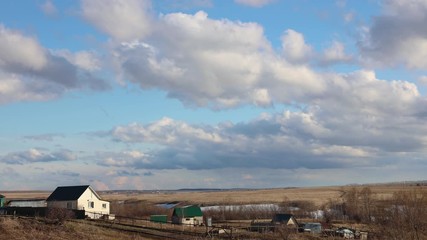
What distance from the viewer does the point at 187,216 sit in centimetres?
8181

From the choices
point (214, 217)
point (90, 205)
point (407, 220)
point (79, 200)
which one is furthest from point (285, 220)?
point (407, 220)

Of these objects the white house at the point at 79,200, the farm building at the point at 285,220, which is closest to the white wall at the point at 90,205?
the white house at the point at 79,200

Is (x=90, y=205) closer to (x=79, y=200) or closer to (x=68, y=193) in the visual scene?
(x=79, y=200)

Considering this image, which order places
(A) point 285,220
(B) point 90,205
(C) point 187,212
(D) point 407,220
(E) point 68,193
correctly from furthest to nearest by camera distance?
(C) point 187,212, (E) point 68,193, (B) point 90,205, (A) point 285,220, (D) point 407,220

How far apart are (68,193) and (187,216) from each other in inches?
719

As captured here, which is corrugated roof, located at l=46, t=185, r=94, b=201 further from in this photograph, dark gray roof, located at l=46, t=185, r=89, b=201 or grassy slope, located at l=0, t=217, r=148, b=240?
grassy slope, located at l=0, t=217, r=148, b=240

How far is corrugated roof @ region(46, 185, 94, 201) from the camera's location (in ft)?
255

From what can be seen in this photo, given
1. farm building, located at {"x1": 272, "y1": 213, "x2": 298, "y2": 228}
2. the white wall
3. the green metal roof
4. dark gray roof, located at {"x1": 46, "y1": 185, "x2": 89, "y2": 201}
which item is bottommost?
farm building, located at {"x1": 272, "y1": 213, "x2": 298, "y2": 228}

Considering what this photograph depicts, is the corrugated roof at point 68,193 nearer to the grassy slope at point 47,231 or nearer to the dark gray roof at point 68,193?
the dark gray roof at point 68,193

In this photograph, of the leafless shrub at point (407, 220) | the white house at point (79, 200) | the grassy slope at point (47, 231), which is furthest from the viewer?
the white house at point (79, 200)

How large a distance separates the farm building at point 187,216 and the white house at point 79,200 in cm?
1052

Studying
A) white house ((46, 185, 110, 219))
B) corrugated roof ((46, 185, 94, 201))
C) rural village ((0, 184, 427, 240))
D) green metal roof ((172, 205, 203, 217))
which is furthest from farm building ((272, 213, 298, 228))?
corrugated roof ((46, 185, 94, 201))

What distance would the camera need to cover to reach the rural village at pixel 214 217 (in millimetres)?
47219

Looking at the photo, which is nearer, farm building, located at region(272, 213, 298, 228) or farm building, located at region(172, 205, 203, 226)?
farm building, located at region(272, 213, 298, 228)
